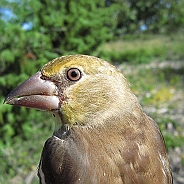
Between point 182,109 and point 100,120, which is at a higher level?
point 100,120

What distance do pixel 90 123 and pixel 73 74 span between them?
32 cm

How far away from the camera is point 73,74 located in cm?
206

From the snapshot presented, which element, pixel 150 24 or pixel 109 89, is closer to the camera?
pixel 109 89

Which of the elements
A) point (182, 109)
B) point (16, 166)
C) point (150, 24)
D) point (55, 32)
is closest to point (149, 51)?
point (150, 24)

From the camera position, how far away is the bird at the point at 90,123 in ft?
6.69

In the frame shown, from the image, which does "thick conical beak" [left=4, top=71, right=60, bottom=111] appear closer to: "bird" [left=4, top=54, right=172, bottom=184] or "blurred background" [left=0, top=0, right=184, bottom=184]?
"bird" [left=4, top=54, right=172, bottom=184]

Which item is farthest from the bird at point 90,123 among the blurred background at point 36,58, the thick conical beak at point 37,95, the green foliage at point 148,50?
the green foliage at point 148,50

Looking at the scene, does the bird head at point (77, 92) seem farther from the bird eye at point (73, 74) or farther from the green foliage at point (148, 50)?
the green foliage at point (148, 50)

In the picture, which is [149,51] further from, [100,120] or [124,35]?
[100,120]

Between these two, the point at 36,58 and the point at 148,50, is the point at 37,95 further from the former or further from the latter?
the point at 148,50

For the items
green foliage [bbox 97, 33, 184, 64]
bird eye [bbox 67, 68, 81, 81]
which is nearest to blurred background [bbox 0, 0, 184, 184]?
bird eye [bbox 67, 68, 81, 81]

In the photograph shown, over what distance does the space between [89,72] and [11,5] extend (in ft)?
8.75

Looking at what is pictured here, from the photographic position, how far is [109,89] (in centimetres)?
212

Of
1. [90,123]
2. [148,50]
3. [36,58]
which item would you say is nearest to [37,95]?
[90,123]
